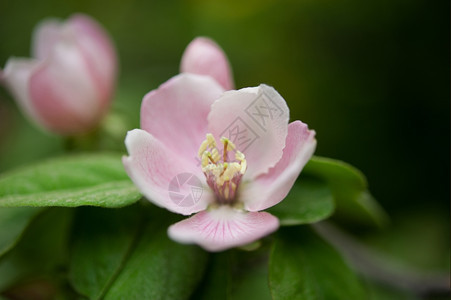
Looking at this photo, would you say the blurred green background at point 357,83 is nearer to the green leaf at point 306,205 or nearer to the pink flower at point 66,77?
the pink flower at point 66,77

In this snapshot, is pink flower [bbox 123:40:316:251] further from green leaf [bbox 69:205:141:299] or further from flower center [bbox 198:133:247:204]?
green leaf [bbox 69:205:141:299]

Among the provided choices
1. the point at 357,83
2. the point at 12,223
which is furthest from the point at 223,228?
the point at 357,83

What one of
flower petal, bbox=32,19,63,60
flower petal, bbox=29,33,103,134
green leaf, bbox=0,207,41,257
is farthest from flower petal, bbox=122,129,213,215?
flower petal, bbox=32,19,63,60

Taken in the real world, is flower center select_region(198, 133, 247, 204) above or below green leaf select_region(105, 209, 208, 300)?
above

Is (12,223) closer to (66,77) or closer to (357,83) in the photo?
(66,77)

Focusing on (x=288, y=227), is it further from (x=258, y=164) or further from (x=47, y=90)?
(x=47, y=90)
